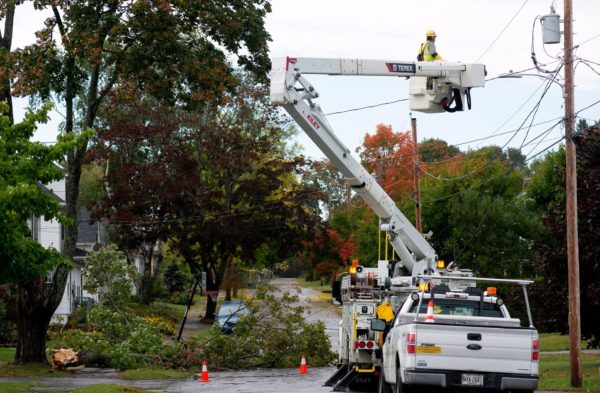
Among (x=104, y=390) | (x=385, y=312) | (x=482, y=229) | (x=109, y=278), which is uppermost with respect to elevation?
(x=482, y=229)

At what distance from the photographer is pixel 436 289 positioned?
730 inches

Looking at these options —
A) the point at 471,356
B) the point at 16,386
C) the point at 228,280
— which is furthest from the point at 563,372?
the point at 228,280

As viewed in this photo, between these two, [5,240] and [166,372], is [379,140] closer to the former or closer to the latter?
[166,372]

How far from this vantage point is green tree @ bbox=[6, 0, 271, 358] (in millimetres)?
28875

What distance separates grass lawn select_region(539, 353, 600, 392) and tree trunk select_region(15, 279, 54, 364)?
13652mm

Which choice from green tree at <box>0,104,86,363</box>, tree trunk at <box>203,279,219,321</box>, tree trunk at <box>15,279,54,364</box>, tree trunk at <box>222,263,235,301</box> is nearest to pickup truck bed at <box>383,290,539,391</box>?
green tree at <box>0,104,86,363</box>

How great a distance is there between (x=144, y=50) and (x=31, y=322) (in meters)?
8.17

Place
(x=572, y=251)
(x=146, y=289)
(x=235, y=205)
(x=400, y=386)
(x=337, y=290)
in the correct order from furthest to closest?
(x=146, y=289)
(x=235, y=205)
(x=572, y=251)
(x=337, y=290)
(x=400, y=386)

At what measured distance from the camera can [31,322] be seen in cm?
3044

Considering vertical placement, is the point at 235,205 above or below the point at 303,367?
above

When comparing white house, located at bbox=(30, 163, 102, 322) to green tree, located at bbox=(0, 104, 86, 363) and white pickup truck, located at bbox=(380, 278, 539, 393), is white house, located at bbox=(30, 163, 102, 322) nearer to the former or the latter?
green tree, located at bbox=(0, 104, 86, 363)

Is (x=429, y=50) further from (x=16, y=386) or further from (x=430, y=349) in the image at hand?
(x=16, y=386)

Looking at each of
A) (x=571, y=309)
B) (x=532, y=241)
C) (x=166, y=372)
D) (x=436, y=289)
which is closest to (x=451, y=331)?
(x=436, y=289)

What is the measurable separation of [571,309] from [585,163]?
6868mm
